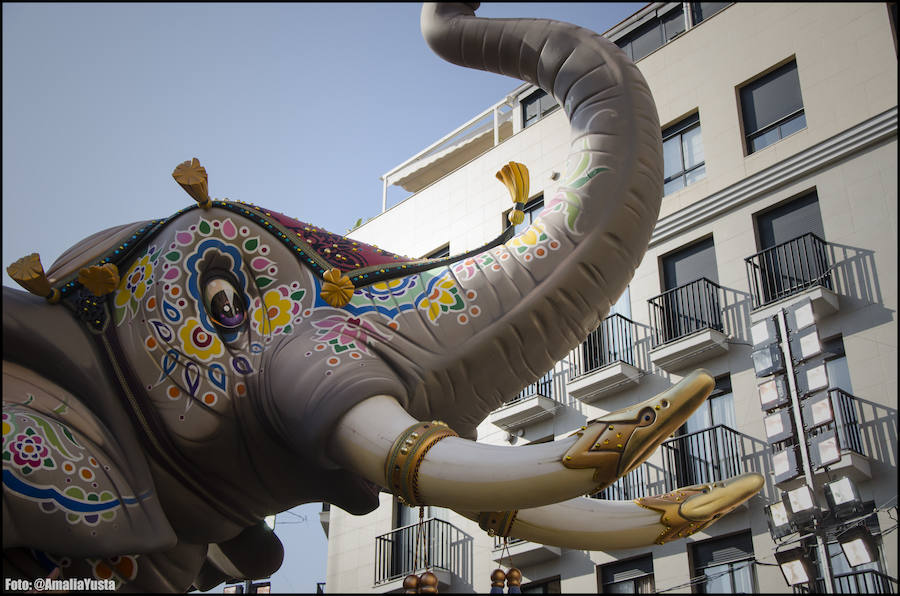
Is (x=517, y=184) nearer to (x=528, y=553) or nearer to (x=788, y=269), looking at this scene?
(x=788, y=269)

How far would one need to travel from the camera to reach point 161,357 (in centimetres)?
439

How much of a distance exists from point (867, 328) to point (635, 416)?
33.0ft

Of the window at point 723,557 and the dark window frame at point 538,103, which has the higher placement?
the dark window frame at point 538,103

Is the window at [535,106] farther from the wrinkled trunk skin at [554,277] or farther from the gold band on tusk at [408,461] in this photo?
the gold band on tusk at [408,461]

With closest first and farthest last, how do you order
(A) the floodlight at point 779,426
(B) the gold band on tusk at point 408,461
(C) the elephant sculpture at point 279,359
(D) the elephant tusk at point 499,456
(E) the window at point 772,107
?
(D) the elephant tusk at point 499,456
(B) the gold band on tusk at point 408,461
(C) the elephant sculpture at point 279,359
(A) the floodlight at point 779,426
(E) the window at point 772,107

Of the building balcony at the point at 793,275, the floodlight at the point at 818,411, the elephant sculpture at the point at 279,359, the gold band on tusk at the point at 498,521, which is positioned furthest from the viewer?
the building balcony at the point at 793,275

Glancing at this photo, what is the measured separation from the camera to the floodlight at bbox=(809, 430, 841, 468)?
39.1ft

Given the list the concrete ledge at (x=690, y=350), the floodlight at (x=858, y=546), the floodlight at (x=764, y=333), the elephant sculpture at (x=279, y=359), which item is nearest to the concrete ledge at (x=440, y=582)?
the concrete ledge at (x=690, y=350)

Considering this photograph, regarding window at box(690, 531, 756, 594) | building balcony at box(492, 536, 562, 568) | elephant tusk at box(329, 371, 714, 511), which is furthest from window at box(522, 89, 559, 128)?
elephant tusk at box(329, 371, 714, 511)

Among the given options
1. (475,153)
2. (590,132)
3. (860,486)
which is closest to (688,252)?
(860,486)

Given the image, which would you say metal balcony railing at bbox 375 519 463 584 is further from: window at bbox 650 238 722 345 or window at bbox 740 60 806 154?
window at bbox 740 60 806 154

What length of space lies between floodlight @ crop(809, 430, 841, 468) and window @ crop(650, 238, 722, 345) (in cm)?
246

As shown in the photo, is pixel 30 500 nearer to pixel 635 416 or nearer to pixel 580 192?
pixel 635 416

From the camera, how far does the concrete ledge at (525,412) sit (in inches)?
632
